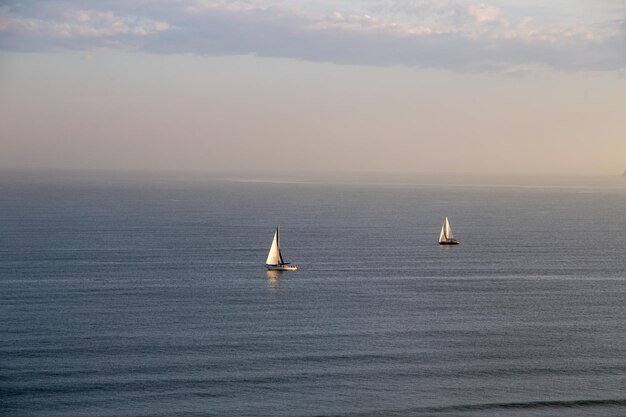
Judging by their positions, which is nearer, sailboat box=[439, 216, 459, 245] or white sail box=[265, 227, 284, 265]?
white sail box=[265, 227, 284, 265]

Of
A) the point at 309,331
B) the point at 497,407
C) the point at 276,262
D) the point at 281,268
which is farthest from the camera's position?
the point at 276,262

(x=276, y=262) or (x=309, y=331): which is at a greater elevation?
(x=276, y=262)

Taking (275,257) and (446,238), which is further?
(446,238)

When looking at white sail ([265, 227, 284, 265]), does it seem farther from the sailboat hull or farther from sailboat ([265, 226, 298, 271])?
the sailboat hull

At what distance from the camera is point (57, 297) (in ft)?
348

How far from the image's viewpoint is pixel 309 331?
303 ft

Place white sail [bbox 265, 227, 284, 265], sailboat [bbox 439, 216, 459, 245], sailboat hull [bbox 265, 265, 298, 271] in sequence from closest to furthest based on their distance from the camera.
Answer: sailboat hull [bbox 265, 265, 298, 271]
white sail [bbox 265, 227, 284, 265]
sailboat [bbox 439, 216, 459, 245]

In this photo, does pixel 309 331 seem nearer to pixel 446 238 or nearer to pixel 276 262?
pixel 276 262

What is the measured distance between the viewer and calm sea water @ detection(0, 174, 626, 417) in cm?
7262

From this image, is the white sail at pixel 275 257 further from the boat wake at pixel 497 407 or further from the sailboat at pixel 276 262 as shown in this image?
the boat wake at pixel 497 407

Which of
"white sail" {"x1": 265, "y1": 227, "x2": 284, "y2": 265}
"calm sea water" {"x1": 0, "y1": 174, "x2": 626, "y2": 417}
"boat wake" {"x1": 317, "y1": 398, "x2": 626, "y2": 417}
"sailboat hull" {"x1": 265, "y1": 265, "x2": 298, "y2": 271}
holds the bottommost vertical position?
"boat wake" {"x1": 317, "y1": 398, "x2": 626, "y2": 417}

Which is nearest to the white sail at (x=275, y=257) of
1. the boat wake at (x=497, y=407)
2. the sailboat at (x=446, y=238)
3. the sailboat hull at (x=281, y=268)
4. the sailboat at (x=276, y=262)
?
the sailboat at (x=276, y=262)

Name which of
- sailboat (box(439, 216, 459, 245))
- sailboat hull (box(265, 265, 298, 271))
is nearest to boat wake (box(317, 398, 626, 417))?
sailboat hull (box(265, 265, 298, 271))

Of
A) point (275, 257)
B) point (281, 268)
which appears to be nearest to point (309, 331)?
point (281, 268)
